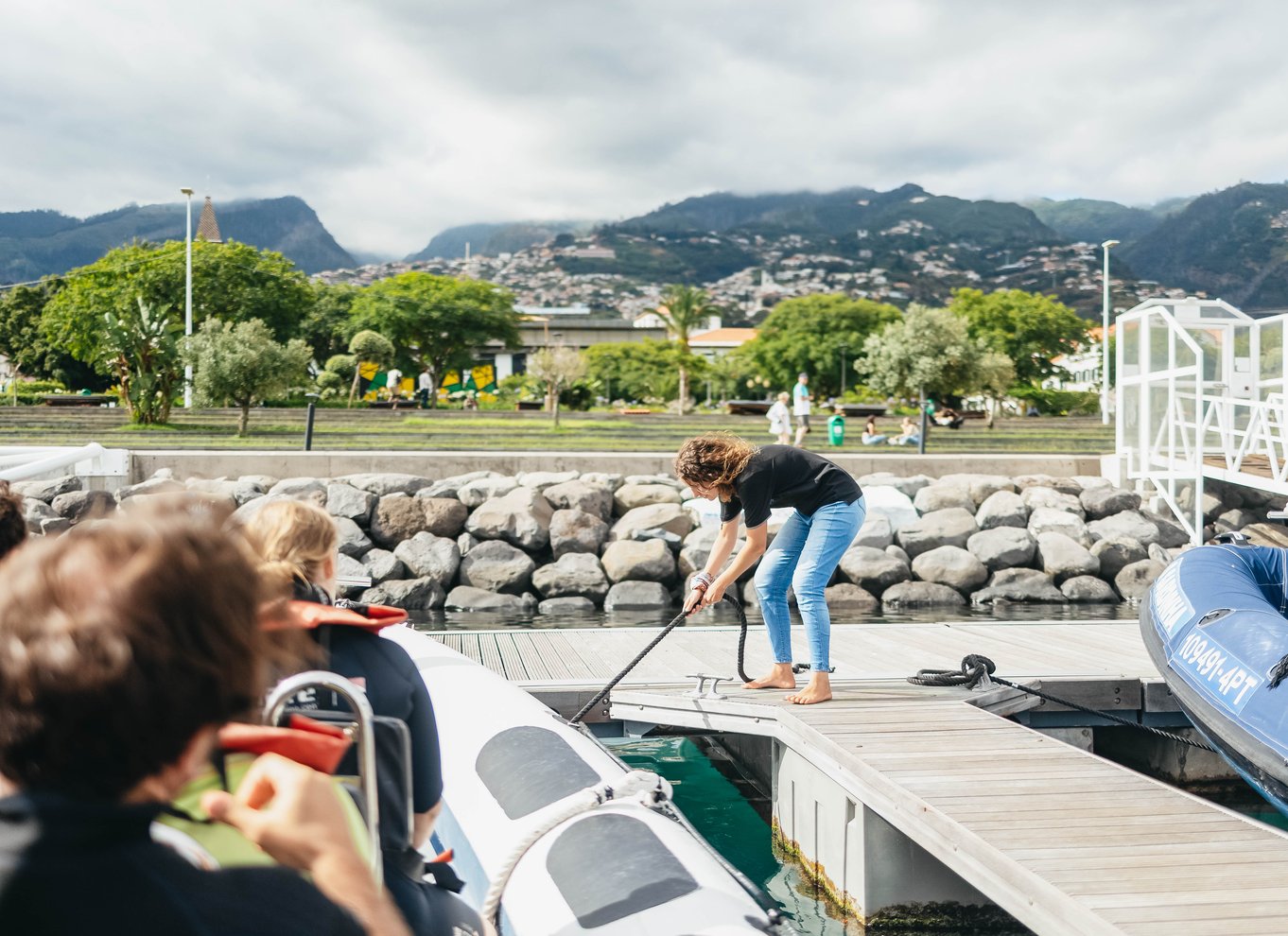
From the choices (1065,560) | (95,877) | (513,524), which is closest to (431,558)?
(513,524)

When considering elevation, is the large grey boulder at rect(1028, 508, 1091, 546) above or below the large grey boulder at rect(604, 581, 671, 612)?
above

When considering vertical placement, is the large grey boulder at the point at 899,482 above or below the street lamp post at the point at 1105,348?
below

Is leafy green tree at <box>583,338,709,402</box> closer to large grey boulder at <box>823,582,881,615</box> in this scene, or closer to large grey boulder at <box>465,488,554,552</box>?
large grey boulder at <box>465,488,554,552</box>

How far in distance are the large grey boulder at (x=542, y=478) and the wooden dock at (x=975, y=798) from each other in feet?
25.5

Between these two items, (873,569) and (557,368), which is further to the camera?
(557,368)

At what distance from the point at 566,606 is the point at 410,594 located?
76.1 inches

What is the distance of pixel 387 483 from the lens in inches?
602

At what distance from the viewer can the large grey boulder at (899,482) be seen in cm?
1628

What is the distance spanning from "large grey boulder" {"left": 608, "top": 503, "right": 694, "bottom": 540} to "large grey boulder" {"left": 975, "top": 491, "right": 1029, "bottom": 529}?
4247mm

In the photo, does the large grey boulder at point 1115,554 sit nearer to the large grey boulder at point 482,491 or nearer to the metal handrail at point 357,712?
the large grey boulder at point 482,491

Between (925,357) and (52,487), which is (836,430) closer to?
(52,487)

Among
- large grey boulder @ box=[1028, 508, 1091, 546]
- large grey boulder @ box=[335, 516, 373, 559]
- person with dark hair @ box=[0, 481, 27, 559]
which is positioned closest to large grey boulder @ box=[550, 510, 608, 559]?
large grey boulder @ box=[335, 516, 373, 559]

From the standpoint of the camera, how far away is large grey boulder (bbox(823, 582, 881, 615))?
1315cm

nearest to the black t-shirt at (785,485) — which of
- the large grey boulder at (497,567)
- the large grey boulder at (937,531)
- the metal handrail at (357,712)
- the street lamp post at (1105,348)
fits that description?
the metal handrail at (357,712)
